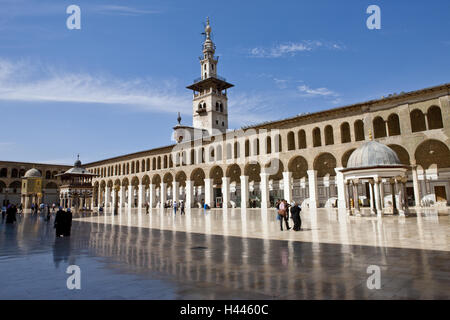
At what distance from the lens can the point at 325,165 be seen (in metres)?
32.0

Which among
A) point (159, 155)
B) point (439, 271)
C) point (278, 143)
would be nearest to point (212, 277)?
point (439, 271)

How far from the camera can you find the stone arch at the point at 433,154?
25.6 metres

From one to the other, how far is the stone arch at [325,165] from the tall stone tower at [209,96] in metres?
22.8

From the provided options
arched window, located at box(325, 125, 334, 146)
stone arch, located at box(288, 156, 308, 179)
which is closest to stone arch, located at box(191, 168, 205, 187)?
stone arch, located at box(288, 156, 308, 179)

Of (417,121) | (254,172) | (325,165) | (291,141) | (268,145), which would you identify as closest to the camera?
(417,121)

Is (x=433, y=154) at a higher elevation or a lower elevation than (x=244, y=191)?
higher

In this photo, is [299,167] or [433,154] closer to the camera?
[433,154]

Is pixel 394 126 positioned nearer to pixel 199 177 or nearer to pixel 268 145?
pixel 268 145

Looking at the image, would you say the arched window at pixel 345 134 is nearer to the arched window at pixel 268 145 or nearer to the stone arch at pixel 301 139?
the stone arch at pixel 301 139

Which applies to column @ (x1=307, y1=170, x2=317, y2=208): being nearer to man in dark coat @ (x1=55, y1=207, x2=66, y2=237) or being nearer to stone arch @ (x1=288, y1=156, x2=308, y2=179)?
stone arch @ (x1=288, y1=156, x2=308, y2=179)

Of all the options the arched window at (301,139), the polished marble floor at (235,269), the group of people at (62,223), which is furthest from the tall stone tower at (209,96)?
the polished marble floor at (235,269)

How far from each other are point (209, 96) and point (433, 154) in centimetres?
3399

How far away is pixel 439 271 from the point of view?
4.80m

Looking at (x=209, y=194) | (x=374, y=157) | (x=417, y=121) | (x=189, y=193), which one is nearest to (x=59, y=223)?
(x=374, y=157)
